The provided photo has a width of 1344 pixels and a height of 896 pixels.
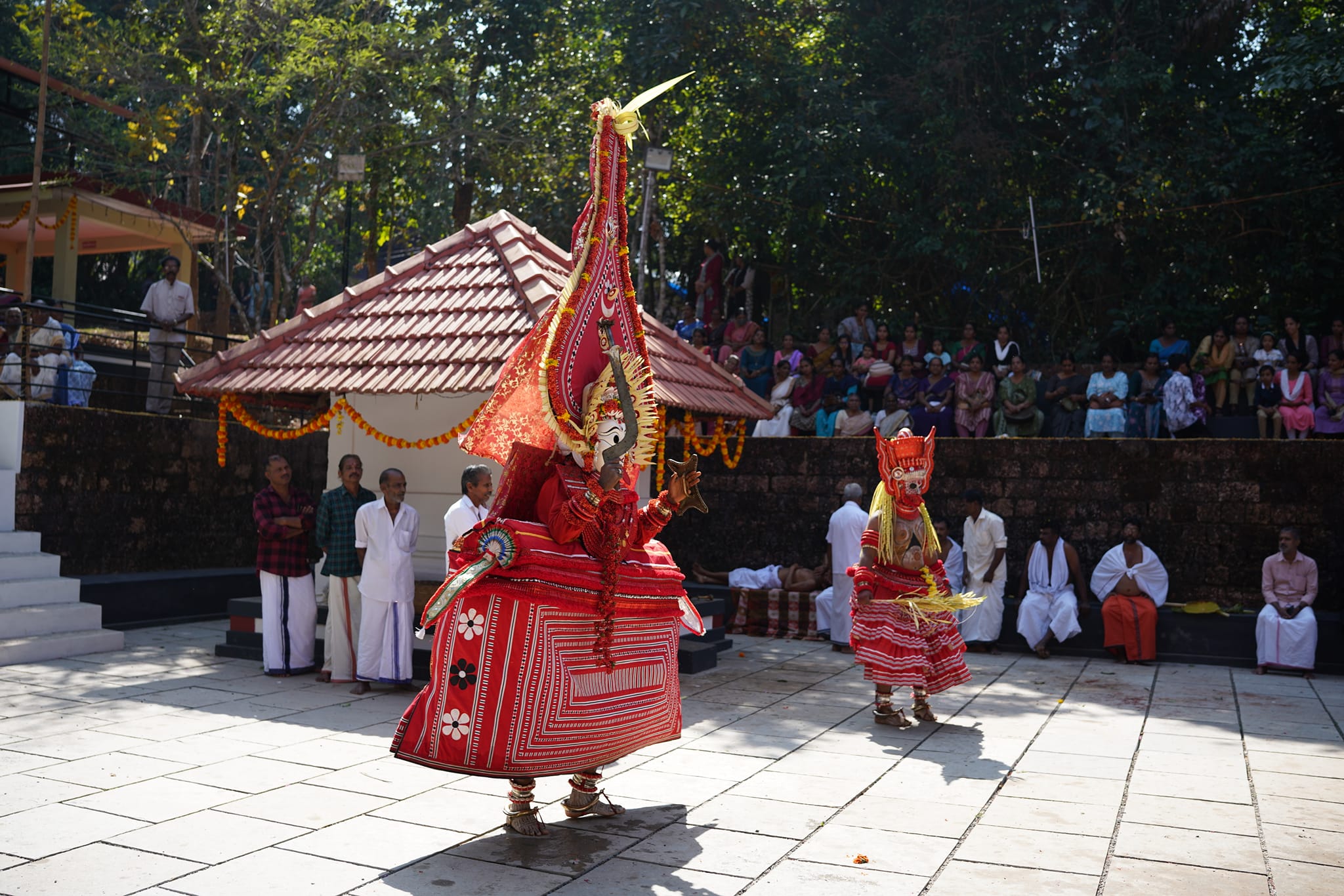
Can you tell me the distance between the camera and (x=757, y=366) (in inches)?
625

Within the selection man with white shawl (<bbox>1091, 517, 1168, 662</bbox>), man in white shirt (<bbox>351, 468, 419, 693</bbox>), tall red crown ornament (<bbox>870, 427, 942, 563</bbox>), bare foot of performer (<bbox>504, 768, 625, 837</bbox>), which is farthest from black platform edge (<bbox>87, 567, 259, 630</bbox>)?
man with white shawl (<bbox>1091, 517, 1168, 662</bbox>)

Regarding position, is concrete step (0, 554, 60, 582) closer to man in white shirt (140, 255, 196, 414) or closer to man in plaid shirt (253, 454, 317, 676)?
man in plaid shirt (253, 454, 317, 676)

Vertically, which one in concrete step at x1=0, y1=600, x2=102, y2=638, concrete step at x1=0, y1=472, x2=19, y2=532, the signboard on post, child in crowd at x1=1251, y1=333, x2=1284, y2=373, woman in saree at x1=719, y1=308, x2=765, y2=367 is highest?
the signboard on post

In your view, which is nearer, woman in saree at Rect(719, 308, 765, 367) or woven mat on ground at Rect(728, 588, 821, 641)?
woven mat on ground at Rect(728, 588, 821, 641)

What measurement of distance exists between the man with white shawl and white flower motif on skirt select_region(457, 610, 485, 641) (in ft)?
26.5

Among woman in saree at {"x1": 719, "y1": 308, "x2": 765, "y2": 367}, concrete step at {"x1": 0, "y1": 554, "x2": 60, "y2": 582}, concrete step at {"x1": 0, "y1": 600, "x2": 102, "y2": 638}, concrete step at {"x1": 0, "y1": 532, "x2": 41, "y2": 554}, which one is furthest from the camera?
woman in saree at {"x1": 719, "y1": 308, "x2": 765, "y2": 367}

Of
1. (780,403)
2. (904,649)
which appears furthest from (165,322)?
(904,649)

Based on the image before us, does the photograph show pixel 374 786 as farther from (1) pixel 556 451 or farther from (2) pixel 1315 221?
(2) pixel 1315 221

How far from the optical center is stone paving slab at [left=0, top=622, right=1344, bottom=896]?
175 inches

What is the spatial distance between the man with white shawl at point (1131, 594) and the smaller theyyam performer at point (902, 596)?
12.3ft

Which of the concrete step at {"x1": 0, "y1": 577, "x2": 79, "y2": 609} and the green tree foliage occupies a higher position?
the green tree foliage

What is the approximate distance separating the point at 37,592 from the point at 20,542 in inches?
33.3

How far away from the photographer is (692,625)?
226 inches

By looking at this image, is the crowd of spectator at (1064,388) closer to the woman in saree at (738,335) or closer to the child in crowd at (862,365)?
the child in crowd at (862,365)
